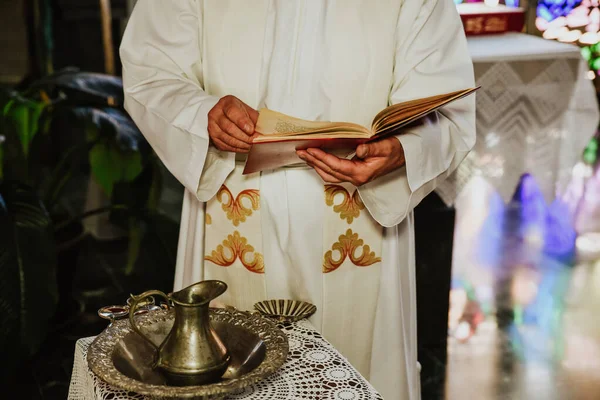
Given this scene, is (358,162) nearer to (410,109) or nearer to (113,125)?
(410,109)

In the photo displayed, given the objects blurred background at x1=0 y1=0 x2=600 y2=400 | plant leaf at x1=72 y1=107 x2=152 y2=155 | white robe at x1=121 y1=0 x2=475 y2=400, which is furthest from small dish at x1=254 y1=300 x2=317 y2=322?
plant leaf at x1=72 y1=107 x2=152 y2=155

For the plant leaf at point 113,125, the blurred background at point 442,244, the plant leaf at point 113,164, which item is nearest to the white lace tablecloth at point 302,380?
the blurred background at point 442,244

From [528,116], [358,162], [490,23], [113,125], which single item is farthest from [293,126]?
[490,23]

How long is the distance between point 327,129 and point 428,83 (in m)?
0.48

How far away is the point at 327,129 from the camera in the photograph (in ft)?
5.72

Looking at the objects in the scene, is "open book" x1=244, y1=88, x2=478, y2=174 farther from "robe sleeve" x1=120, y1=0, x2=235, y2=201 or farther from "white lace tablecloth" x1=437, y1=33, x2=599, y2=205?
"white lace tablecloth" x1=437, y1=33, x2=599, y2=205

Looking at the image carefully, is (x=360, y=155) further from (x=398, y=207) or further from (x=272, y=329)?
(x=272, y=329)

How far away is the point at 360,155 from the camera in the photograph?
186 centimetres

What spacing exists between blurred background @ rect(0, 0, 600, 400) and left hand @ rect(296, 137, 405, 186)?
1688 millimetres

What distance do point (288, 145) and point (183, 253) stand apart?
67 centimetres

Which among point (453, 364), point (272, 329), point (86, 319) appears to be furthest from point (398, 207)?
point (86, 319)

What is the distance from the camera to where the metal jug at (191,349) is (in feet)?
4.76

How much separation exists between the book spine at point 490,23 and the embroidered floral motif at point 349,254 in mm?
2175

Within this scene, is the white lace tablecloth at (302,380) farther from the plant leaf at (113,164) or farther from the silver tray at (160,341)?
the plant leaf at (113,164)
